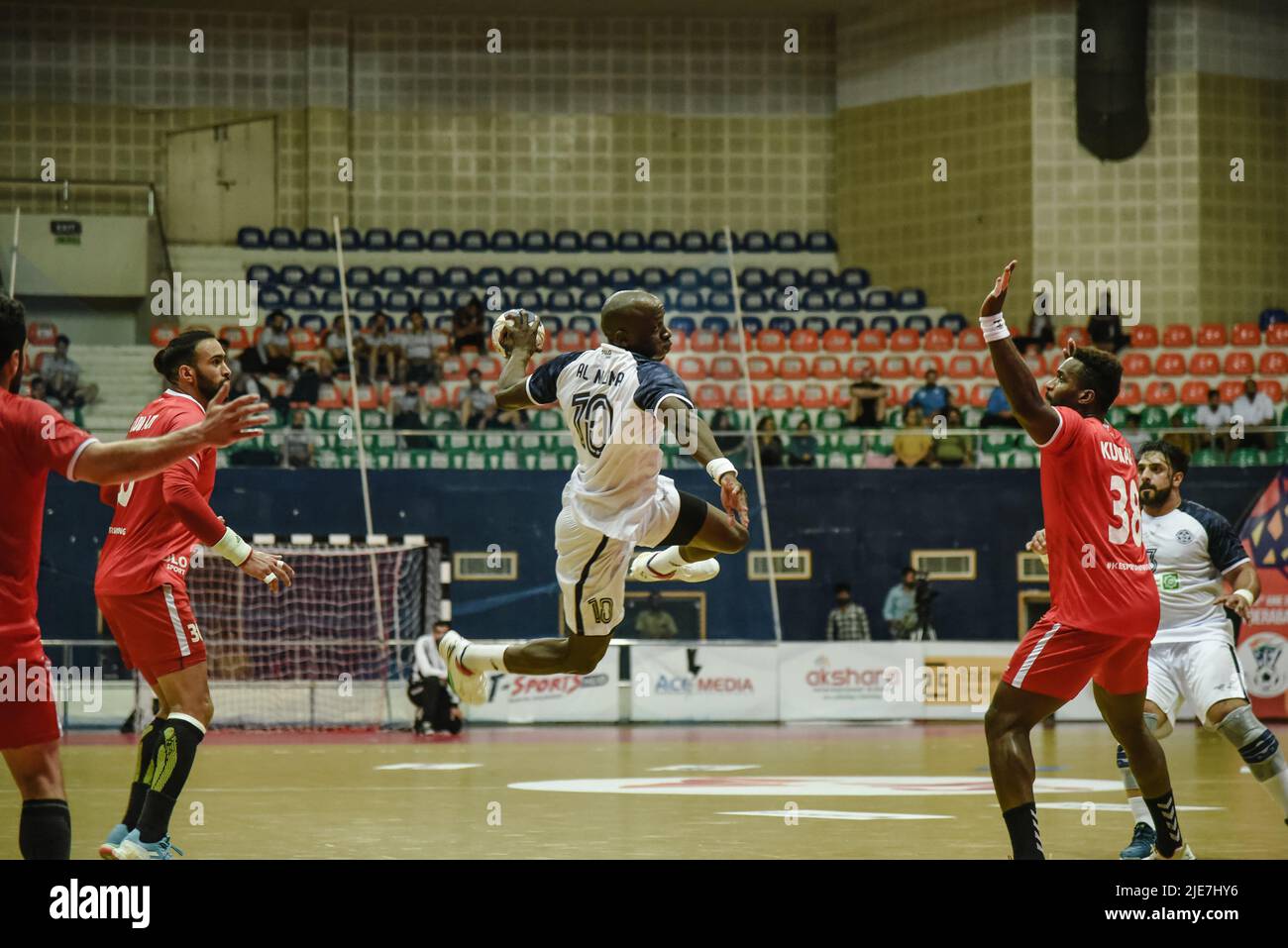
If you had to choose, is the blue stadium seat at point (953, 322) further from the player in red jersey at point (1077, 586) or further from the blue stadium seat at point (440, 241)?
the player in red jersey at point (1077, 586)

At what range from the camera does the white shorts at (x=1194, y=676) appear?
9.16m

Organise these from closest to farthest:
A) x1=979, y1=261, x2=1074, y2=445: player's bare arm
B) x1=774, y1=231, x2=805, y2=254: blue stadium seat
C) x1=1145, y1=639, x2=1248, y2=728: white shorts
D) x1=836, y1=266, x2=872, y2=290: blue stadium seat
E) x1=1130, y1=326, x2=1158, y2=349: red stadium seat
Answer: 1. x1=979, y1=261, x2=1074, y2=445: player's bare arm
2. x1=1145, y1=639, x2=1248, y2=728: white shorts
3. x1=1130, y1=326, x2=1158, y2=349: red stadium seat
4. x1=836, y1=266, x2=872, y2=290: blue stadium seat
5. x1=774, y1=231, x2=805, y2=254: blue stadium seat

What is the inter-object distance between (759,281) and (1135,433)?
925 cm

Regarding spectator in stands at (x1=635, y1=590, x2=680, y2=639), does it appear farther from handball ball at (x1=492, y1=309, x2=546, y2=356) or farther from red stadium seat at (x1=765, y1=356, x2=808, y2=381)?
handball ball at (x1=492, y1=309, x2=546, y2=356)

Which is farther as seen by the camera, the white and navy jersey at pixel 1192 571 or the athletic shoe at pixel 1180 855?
the white and navy jersey at pixel 1192 571

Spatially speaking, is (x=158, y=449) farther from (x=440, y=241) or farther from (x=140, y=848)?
(x=440, y=241)

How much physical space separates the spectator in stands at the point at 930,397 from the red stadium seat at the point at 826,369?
2.25 metres

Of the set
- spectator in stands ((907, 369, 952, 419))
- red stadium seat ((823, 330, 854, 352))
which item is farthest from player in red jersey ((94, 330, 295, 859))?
red stadium seat ((823, 330, 854, 352))

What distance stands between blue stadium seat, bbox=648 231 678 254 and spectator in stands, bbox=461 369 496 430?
24.0 ft

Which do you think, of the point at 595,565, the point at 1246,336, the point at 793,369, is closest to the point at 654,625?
the point at 793,369

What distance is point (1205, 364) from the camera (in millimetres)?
28062

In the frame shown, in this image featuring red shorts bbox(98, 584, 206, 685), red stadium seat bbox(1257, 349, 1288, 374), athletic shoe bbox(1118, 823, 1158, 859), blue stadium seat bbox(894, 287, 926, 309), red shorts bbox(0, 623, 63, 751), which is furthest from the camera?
blue stadium seat bbox(894, 287, 926, 309)

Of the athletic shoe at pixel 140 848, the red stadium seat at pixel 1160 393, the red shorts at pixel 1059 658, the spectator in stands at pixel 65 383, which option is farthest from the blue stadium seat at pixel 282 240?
the red shorts at pixel 1059 658

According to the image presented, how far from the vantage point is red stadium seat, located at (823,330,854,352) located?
95.6ft
